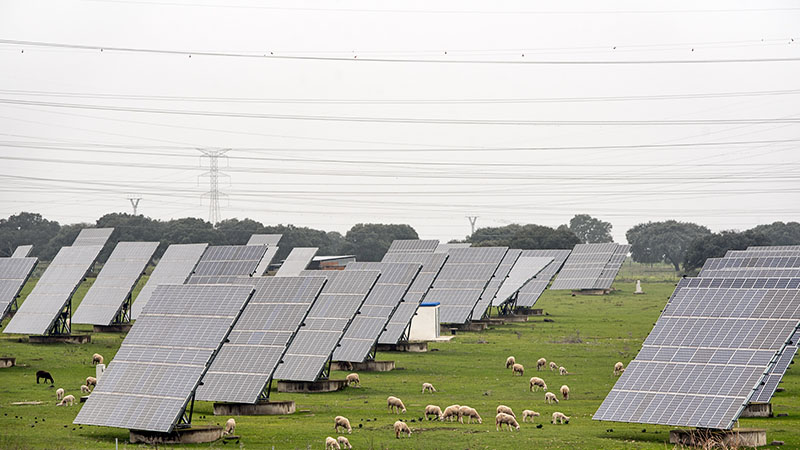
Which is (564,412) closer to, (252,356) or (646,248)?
(252,356)

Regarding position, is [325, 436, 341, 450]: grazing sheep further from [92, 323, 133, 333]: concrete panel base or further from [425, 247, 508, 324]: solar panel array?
[92, 323, 133, 333]: concrete panel base

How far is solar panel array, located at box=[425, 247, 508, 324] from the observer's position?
71.9 meters

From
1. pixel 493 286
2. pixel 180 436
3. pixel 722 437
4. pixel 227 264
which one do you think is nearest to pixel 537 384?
pixel 722 437

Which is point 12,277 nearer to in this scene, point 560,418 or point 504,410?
point 504,410

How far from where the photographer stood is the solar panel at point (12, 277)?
5812 cm

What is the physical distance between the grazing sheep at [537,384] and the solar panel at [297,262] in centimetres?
4986

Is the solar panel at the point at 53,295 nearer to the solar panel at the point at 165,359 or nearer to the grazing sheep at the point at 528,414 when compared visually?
the solar panel at the point at 165,359

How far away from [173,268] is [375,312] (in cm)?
2185

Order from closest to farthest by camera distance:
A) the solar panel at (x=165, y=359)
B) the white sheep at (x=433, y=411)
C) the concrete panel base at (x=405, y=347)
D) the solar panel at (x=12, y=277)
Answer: the solar panel at (x=165, y=359), the white sheep at (x=433, y=411), the solar panel at (x=12, y=277), the concrete panel base at (x=405, y=347)

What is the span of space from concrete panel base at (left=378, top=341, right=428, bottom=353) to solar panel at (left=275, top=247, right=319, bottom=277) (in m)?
32.1

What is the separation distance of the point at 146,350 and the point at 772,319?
18.5m

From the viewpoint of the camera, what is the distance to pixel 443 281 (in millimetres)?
74625

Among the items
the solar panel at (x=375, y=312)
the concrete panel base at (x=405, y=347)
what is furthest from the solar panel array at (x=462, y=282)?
the solar panel at (x=375, y=312)

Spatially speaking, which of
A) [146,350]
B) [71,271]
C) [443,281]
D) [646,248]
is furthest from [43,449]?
[646,248]
